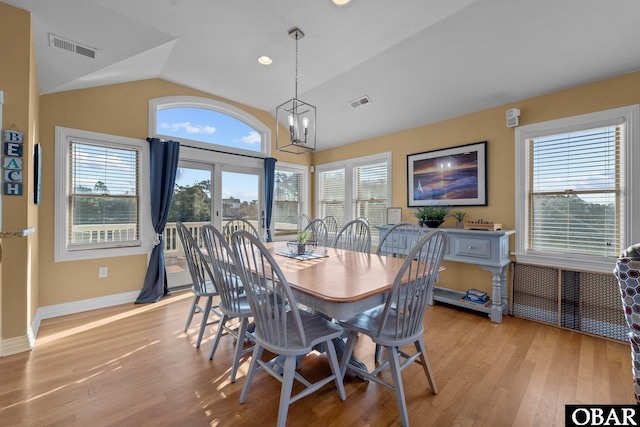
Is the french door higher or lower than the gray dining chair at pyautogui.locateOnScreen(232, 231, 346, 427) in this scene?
higher

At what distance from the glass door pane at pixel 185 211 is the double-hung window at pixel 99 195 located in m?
0.41

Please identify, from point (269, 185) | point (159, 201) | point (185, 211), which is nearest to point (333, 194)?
point (269, 185)

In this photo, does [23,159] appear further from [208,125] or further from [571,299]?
[571,299]

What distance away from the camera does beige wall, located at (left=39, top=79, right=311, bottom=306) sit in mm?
3088

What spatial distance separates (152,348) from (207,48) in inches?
125

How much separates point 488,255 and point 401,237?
101 centimetres

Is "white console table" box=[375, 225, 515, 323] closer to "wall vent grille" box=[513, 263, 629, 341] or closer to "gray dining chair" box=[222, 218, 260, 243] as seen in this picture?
"wall vent grille" box=[513, 263, 629, 341]

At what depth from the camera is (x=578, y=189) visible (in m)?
2.85

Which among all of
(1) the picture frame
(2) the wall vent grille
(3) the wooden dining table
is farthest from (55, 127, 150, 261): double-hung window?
(2) the wall vent grille

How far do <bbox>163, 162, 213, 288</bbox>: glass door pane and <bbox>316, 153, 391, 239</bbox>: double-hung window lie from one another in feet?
7.40

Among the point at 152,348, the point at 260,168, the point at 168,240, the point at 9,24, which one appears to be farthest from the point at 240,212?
the point at 9,24

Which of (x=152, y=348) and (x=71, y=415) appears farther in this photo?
(x=152, y=348)

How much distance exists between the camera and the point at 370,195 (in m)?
4.84

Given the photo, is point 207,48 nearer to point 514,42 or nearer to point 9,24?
point 9,24
